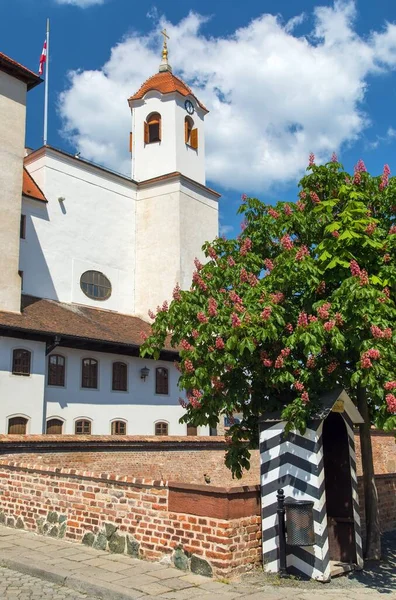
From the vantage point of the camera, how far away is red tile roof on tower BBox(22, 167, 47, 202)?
96.7 feet

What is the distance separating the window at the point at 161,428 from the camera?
27.8 meters

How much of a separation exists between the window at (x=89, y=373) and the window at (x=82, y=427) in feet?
4.73

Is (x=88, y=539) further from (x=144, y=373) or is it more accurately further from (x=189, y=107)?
(x=189, y=107)

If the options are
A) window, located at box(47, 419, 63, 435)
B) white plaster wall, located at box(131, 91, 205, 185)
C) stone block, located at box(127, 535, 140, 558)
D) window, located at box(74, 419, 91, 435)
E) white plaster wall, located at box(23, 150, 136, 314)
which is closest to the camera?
stone block, located at box(127, 535, 140, 558)

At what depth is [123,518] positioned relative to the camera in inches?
363


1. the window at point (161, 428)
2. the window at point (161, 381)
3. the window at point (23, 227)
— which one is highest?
the window at point (23, 227)

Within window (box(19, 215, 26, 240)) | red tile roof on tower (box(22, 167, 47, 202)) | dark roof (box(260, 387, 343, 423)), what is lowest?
dark roof (box(260, 387, 343, 423))

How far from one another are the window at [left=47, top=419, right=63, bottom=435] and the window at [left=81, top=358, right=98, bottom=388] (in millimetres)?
1886

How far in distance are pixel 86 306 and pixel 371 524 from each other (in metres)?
22.5

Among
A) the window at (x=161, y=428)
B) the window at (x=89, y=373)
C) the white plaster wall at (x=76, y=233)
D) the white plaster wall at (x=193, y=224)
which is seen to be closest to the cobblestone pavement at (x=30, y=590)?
the window at (x=89, y=373)

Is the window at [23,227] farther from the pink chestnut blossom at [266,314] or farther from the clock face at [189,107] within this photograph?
the pink chestnut blossom at [266,314]

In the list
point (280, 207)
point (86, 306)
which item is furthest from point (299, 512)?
point (86, 306)

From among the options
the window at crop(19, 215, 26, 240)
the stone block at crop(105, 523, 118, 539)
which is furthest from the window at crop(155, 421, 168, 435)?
the stone block at crop(105, 523, 118, 539)

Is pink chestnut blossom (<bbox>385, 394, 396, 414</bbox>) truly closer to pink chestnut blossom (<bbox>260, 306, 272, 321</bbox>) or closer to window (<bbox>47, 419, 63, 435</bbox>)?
pink chestnut blossom (<bbox>260, 306, 272, 321</bbox>)
